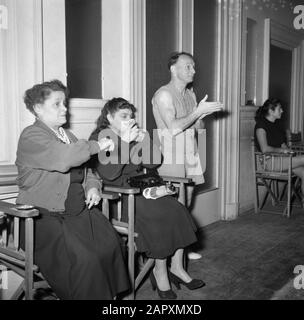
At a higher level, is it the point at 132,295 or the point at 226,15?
the point at 226,15

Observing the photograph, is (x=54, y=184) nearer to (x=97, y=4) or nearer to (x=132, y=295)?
(x=132, y=295)

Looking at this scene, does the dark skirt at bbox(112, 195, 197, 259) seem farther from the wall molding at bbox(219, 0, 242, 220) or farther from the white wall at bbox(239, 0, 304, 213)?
the white wall at bbox(239, 0, 304, 213)

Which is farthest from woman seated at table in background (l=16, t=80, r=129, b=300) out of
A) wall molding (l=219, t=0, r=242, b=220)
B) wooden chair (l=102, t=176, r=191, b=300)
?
wall molding (l=219, t=0, r=242, b=220)

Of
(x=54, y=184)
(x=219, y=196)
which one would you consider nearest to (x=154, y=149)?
(x=54, y=184)

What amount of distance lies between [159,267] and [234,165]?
84.3 inches

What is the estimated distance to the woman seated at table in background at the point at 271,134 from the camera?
14.8 ft

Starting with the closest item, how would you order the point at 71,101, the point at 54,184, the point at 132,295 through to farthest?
the point at 54,184, the point at 132,295, the point at 71,101

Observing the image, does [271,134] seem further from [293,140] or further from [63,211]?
[63,211]

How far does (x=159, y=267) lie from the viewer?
2.50 meters

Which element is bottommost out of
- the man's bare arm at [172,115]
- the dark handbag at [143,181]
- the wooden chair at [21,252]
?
the wooden chair at [21,252]

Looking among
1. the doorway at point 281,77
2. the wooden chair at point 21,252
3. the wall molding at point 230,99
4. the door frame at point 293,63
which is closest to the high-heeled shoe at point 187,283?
the wooden chair at point 21,252

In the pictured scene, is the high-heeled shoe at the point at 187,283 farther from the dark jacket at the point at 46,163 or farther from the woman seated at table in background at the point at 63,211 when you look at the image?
the dark jacket at the point at 46,163

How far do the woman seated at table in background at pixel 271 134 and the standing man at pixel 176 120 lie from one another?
1.71 m

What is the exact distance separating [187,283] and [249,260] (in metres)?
0.74
